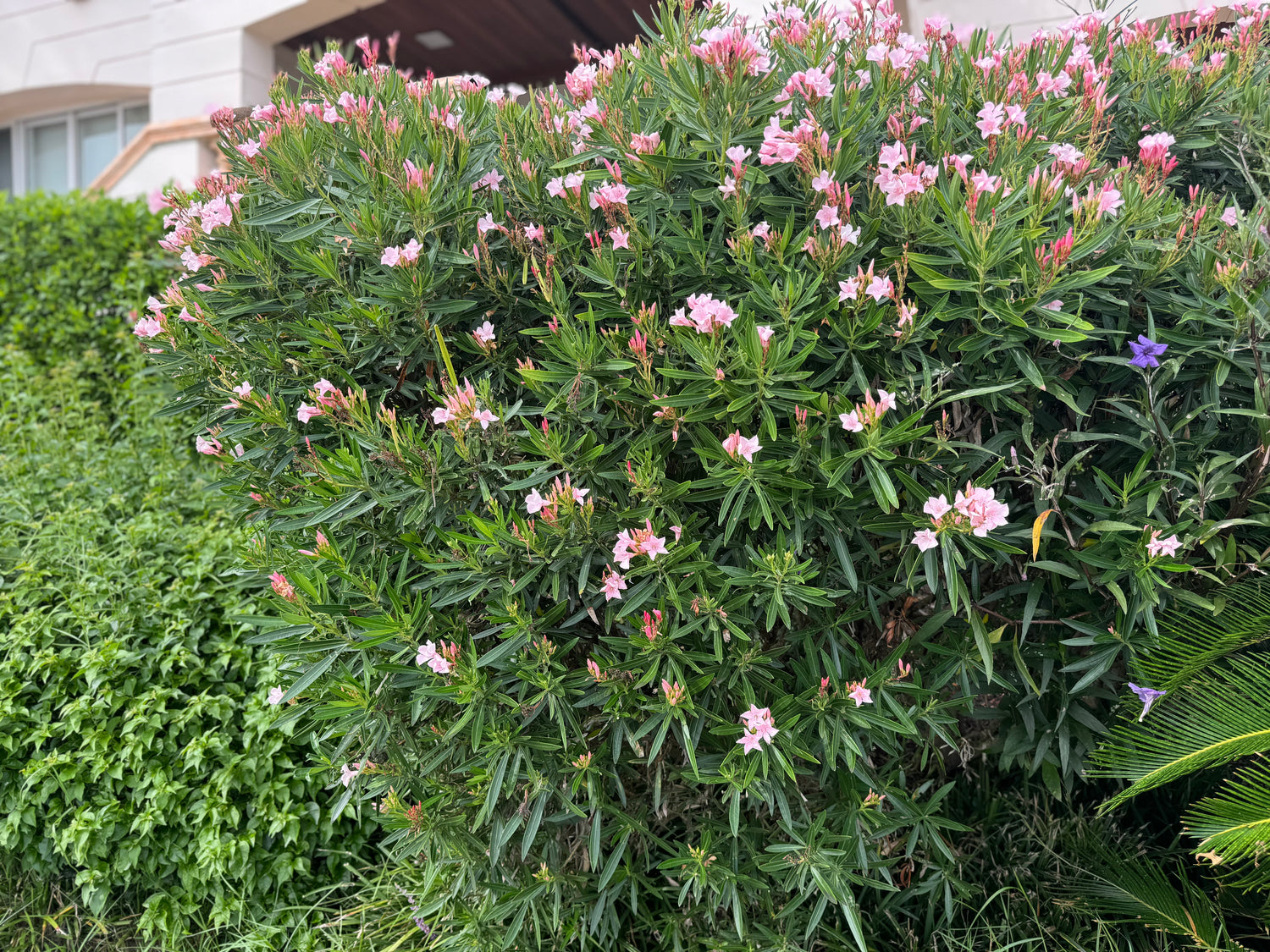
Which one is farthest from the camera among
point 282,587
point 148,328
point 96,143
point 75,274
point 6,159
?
point 6,159

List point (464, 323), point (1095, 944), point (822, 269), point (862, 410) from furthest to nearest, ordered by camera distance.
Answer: point (1095, 944), point (464, 323), point (822, 269), point (862, 410)

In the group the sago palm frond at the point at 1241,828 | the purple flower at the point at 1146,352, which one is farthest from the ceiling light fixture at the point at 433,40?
the sago palm frond at the point at 1241,828

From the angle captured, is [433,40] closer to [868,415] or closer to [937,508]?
[868,415]

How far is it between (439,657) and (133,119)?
1229 centimetres

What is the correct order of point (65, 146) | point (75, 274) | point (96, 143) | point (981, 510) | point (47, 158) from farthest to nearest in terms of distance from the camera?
point (47, 158) < point (65, 146) < point (96, 143) < point (75, 274) < point (981, 510)

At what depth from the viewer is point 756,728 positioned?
1.80 metres

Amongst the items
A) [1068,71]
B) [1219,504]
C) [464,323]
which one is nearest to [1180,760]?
[1219,504]

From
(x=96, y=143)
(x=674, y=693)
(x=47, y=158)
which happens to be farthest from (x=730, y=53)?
(x=47, y=158)

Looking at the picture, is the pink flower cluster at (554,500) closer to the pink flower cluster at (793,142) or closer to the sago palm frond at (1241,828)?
the pink flower cluster at (793,142)

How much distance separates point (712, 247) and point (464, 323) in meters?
0.65

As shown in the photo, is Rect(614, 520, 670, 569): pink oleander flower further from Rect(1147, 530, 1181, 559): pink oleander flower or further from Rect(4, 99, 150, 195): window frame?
Rect(4, 99, 150, 195): window frame

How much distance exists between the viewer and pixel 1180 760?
1.79 metres

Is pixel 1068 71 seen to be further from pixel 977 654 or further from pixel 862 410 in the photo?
pixel 977 654

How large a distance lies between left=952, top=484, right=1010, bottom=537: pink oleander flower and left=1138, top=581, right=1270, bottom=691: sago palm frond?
542mm
